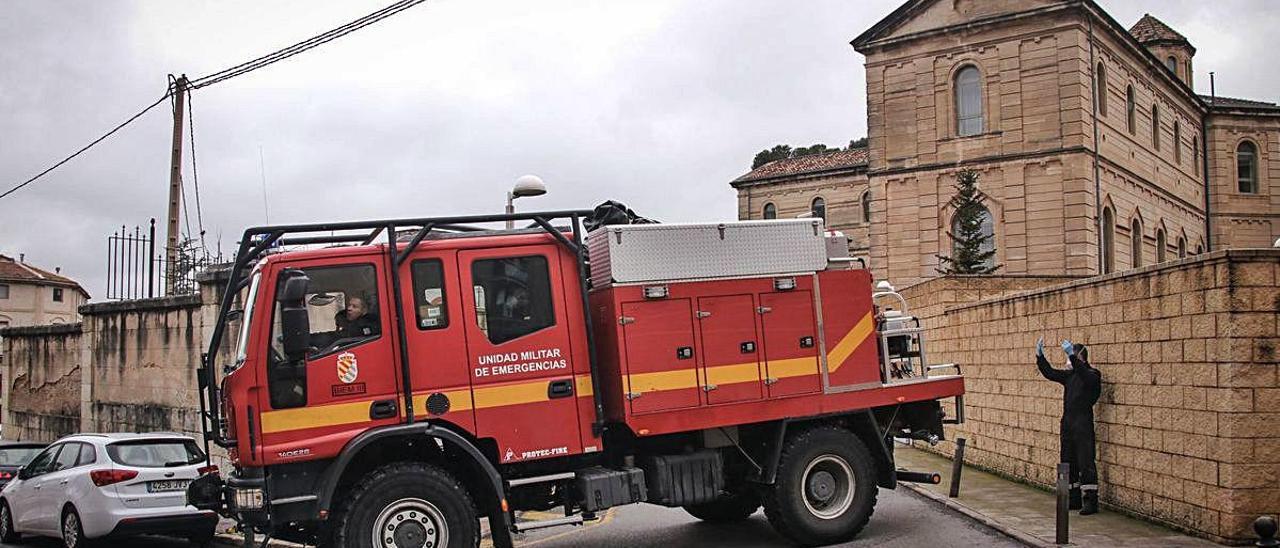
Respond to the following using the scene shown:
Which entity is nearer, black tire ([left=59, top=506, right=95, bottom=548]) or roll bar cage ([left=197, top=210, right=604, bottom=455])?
roll bar cage ([left=197, top=210, right=604, bottom=455])

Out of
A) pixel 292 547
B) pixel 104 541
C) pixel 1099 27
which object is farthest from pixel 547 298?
pixel 1099 27

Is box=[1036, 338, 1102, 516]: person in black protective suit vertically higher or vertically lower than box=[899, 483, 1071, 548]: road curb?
higher

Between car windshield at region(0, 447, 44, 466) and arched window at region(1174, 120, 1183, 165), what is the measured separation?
5012cm

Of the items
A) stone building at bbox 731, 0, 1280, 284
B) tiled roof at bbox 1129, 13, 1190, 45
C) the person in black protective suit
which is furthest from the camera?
tiled roof at bbox 1129, 13, 1190, 45

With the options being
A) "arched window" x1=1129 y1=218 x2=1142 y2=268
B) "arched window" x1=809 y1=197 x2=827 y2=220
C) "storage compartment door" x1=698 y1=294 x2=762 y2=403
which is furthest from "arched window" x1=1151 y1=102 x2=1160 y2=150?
"storage compartment door" x1=698 y1=294 x2=762 y2=403

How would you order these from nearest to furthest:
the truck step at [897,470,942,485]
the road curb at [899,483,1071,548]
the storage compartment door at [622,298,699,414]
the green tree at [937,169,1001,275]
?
1. the storage compartment door at [622,298,699,414]
2. the road curb at [899,483,1071,548]
3. the truck step at [897,470,942,485]
4. the green tree at [937,169,1001,275]

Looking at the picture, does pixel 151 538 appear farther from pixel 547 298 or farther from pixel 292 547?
pixel 547 298

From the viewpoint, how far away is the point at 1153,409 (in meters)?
10.9

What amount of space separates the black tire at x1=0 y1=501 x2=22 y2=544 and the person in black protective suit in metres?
13.0

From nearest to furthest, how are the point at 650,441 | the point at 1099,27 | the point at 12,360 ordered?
1. the point at 650,441
2. the point at 12,360
3. the point at 1099,27

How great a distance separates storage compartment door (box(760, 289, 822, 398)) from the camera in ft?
34.5

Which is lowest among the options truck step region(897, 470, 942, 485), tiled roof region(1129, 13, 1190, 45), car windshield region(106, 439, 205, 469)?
truck step region(897, 470, 942, 485)

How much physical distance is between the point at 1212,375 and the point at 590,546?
6.06 metres

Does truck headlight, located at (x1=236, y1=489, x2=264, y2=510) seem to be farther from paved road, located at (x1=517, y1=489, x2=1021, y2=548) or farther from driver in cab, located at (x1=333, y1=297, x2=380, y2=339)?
paved road, located at (x1=517, y1=489, x2=1021, y2=548)
